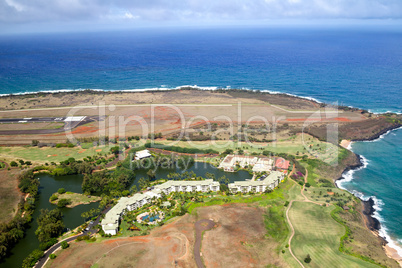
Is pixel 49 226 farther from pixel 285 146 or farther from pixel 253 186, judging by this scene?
pixel 285 146

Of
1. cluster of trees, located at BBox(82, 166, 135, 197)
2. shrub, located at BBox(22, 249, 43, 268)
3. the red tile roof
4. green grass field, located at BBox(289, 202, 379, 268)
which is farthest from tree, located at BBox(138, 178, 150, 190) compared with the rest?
the red tile roof

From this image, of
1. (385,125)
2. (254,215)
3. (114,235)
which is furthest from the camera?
(385,125)

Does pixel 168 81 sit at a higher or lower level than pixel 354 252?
higher

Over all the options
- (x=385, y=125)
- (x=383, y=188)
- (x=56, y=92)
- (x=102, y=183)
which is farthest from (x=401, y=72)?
(x=56, y=92)

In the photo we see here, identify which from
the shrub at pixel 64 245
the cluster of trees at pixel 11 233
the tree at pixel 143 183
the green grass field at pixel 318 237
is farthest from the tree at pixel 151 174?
the green grass field at pixel 318 237

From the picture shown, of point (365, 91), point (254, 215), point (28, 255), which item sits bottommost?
point (28, 255)

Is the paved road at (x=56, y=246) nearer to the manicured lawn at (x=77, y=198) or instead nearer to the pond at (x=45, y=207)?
the pond at (x=45, y=207)

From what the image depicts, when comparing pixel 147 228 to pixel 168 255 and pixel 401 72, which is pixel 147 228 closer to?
pixel 168 255
